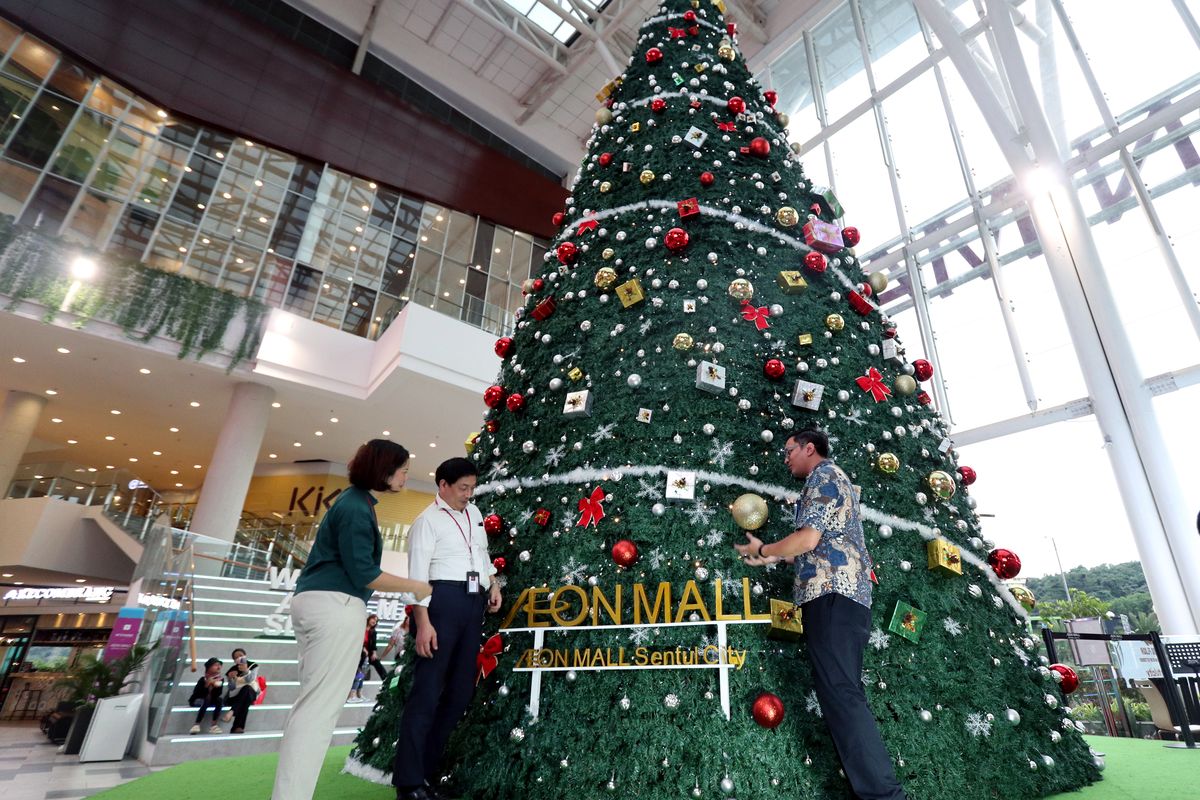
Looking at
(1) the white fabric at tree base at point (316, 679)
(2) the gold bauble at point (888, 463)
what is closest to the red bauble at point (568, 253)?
(2) the gold bauble at point (888, 463)

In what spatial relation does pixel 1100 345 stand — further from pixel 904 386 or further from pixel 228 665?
pixel 228 665

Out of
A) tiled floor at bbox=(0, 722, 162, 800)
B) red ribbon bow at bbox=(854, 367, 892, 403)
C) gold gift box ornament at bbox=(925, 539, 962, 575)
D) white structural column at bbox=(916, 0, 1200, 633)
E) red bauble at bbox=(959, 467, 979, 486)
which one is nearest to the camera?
gold gift box ornament at bbox=(925, 539, 962, 575)

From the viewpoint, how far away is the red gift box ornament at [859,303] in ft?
8.49

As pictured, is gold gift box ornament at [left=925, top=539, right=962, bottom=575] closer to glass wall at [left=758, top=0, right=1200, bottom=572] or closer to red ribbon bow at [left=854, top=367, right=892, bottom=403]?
red ribbon bow at [left=854, top=367, right=892, bottom=403]

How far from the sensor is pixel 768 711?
167 centimetres

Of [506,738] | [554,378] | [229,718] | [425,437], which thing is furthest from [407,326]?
[506,738]

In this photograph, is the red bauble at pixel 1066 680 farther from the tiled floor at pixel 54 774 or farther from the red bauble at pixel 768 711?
the tiled floor at pixel 54 774

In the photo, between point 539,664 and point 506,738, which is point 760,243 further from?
point 506,738

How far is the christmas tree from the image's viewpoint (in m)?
1.75

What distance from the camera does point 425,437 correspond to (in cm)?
1398

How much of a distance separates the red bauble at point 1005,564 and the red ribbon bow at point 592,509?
59.8 inches

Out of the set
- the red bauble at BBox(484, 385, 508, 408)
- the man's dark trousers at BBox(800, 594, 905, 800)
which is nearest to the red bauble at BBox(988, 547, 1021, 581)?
the man's dark trousers at BBox(800, 594, 905, 800)

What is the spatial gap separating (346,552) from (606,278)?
147cm

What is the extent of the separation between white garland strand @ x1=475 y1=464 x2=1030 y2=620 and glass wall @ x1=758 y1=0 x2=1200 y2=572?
20.2 ft
